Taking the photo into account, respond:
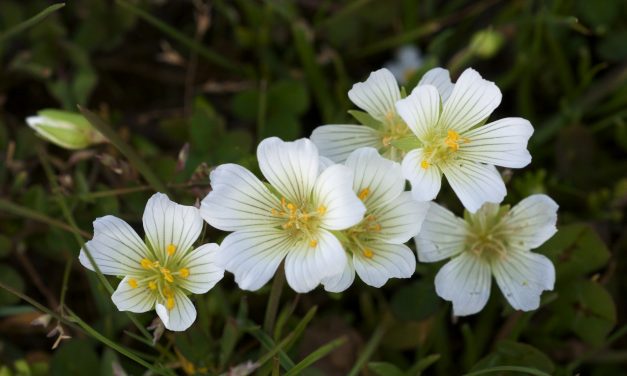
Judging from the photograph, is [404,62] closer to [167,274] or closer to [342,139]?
[342,139]

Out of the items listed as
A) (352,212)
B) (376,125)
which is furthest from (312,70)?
(352,212)

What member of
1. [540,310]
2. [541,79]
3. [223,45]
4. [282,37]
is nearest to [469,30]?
[541,79]

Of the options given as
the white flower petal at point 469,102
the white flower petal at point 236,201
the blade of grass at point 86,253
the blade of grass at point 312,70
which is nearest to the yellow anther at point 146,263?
the blade of grass at point 86,253

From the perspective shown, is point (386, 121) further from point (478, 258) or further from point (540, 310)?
point (540, 310)

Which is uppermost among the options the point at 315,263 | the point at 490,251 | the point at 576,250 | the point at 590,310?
the point at 315,263

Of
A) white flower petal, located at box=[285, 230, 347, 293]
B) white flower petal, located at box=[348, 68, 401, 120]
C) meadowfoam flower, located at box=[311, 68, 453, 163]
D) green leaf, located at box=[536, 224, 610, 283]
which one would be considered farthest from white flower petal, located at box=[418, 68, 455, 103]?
green leaf, located at box=[536, 224, 610, 283]

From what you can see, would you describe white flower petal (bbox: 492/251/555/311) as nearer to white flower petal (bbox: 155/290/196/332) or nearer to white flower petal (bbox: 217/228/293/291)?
white flower petal (bbox: 217/228/293/291)

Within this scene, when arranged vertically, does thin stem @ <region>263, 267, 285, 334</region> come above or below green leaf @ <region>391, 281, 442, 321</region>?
above
